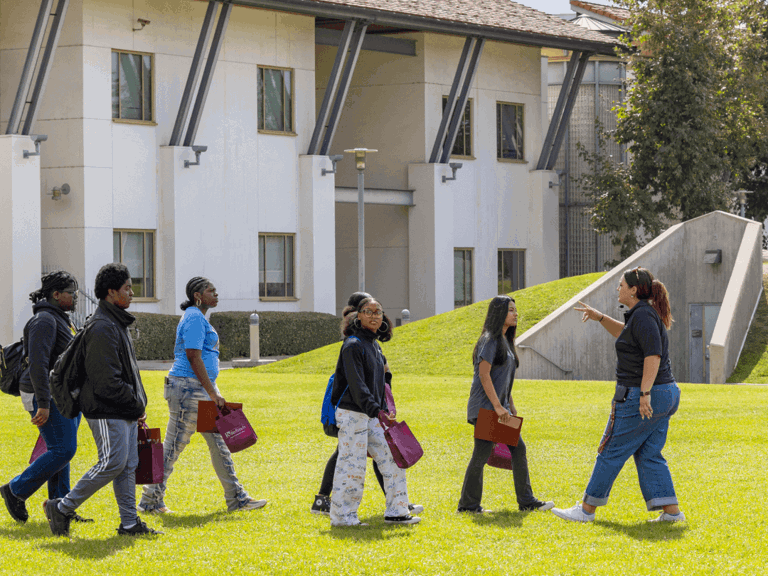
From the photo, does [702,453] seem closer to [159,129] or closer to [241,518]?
[241,518]

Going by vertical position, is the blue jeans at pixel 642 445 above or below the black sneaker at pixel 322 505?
above

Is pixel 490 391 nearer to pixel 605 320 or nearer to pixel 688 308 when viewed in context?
pixel 605 320

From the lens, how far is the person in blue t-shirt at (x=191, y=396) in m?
8.49

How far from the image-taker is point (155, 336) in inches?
1064

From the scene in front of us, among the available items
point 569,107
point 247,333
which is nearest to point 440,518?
point 247,333

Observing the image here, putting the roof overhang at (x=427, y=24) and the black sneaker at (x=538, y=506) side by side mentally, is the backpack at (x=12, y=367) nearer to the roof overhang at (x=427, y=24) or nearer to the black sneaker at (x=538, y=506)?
the black sneaker at (x=538, y=506)

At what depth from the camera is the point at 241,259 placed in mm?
30422

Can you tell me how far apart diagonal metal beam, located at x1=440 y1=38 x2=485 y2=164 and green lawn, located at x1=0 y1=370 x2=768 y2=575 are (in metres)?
21.5

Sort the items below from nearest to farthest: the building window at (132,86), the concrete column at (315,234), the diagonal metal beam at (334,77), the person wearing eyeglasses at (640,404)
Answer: the person wearing eyeglasses at (640,404), the building window at (132,86), the diagonal metal beam at (334,77), the concrete column at (315,234)

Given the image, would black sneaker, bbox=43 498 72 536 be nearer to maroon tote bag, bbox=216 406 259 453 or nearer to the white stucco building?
maroon tote bag, bbox=216 406 259 453

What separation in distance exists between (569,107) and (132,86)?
14.6m

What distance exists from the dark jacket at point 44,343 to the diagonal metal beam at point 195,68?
69.0 feet

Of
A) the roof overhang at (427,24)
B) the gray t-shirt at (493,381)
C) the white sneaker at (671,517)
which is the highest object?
the roof overhang at (427,24)

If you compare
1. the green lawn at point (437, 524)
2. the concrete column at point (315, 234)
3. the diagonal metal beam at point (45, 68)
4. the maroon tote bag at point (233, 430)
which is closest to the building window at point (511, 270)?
the concrete column at point (315, 234)
